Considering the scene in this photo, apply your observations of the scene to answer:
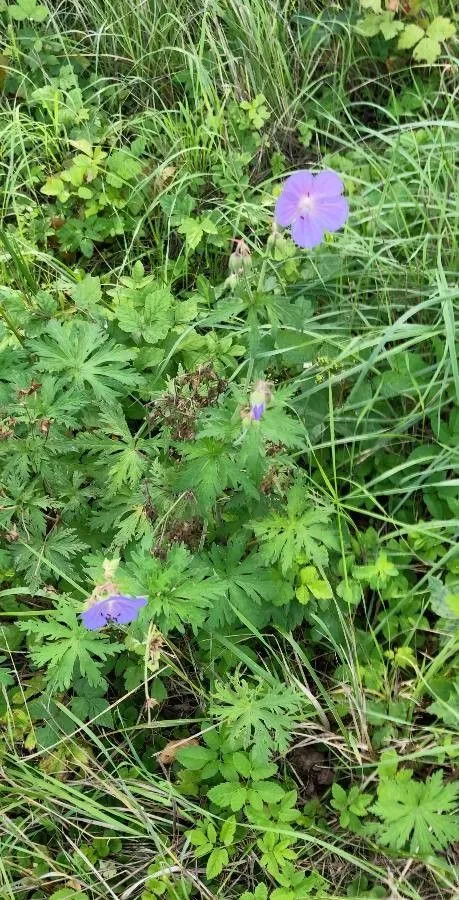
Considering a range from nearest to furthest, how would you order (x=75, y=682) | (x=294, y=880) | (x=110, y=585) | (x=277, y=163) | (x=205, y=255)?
1. (x=110, y=585)
2. (x=294, y=880)
3. (x=75, y=682)
4. (x=205, y=255)
5. (x=277, y=163)

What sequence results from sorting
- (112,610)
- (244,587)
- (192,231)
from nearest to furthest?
(112,610)
(244,587)
(192,231)

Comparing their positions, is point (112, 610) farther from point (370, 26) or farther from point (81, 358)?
point (370, 26)

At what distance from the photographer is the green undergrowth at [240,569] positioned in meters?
1.56

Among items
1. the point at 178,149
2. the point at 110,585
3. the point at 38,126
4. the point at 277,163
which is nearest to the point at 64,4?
the point at 38,126

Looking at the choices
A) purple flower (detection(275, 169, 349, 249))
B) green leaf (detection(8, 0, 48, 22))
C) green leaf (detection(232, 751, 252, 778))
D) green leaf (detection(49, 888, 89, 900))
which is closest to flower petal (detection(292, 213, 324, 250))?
purple flower (detection(275, 169, 349, 249))

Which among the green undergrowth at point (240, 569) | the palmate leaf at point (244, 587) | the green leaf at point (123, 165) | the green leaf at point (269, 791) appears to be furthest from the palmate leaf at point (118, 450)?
the green leaf at point (123, 165)

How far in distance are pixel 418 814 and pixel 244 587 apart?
23.6 inches

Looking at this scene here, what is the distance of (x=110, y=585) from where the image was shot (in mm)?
1336

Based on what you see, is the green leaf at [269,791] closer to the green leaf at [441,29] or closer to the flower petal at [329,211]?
the flower petal at [329,211]

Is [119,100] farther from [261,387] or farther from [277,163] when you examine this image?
[261,387]

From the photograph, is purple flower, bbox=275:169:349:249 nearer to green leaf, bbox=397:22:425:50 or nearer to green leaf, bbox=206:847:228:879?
green leaf, bbox=206:847:228:879

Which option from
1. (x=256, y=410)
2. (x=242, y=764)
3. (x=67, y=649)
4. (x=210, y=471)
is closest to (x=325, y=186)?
(x=256, y=410)

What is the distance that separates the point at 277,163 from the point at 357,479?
1.43 metres

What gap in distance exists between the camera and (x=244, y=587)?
170 cm
